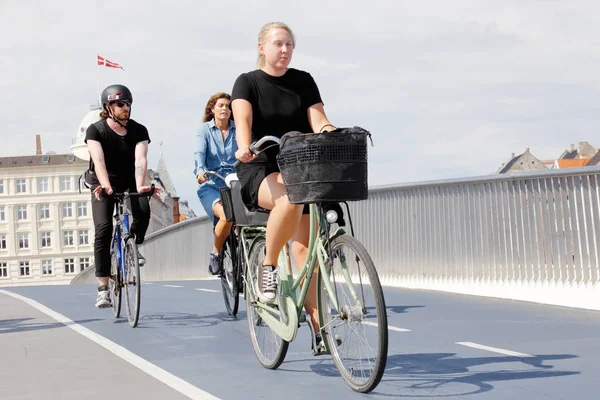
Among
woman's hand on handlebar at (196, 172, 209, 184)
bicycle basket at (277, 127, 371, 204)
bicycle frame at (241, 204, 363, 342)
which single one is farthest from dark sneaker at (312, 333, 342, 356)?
woman's hand on handlebar at (196, 172, 209, 184)

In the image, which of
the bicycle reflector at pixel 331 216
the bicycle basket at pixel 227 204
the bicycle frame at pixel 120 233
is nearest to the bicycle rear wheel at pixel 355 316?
the bicycle reflector at pixel 331 216

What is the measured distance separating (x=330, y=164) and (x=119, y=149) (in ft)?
15.3

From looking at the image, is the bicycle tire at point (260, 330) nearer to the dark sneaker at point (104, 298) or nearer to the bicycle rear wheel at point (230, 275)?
the bicycle rear wheel at point (230, 275)

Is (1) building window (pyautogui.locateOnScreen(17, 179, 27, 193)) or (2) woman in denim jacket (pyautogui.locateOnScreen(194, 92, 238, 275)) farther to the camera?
(1) building window (pyautogui.locateOnScreen(17, 179, 27, 193))

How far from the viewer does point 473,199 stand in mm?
12586

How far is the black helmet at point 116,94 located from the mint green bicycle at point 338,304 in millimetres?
3625

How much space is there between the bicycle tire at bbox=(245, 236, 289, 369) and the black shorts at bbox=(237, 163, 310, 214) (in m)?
0.50

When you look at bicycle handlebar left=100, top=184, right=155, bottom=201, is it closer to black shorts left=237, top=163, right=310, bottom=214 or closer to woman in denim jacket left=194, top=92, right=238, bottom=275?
woman in denim jacket left=194, top=92, right=238, bottom=275

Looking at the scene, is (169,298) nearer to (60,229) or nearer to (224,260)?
(224,260)

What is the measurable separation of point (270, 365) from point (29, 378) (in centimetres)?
142

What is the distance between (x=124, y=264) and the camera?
9.23m

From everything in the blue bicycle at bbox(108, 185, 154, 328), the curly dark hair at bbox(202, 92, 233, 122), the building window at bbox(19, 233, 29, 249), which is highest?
the building window at bbox(19, 233, 29, 249)

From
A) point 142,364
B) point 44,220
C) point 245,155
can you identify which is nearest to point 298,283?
point 245,155

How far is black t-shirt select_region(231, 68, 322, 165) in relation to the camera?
5812 millimetres
